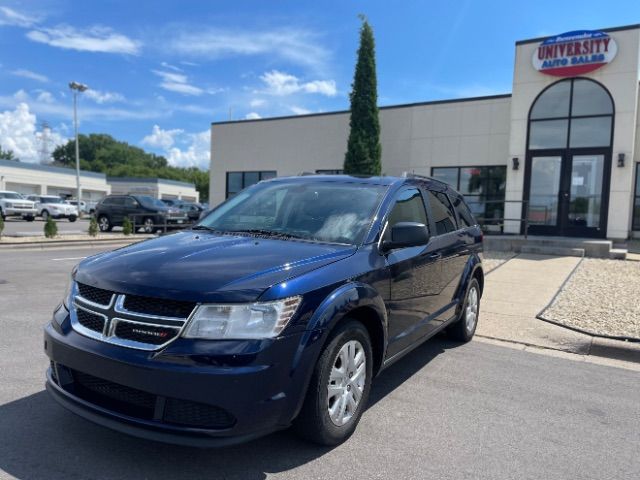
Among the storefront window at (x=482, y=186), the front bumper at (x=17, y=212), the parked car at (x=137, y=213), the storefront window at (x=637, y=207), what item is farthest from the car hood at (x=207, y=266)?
the front bumper at (x=17, y=212)

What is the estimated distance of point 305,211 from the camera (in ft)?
13.4

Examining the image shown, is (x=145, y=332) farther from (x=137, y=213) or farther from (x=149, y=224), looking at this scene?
(x=137, y=213)

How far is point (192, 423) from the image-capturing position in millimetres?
2570

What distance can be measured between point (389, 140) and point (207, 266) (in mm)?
19490

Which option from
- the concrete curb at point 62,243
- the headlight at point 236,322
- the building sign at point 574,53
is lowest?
the concrete curb at point 62,243

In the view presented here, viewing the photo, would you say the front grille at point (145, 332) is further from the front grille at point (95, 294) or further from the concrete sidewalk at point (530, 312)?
the concrete sidewalk at point (530, 312)

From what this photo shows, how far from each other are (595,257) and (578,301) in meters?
6.43

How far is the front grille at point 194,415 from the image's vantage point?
2.56 metres

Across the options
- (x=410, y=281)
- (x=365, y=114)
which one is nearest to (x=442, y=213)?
(x=410, y=281)

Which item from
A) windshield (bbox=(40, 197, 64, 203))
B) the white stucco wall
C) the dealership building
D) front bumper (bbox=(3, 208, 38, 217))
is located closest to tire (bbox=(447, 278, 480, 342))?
the dealership building

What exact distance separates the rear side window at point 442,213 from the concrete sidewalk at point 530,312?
6.08 ft

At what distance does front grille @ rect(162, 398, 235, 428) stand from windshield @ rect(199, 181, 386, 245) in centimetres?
149

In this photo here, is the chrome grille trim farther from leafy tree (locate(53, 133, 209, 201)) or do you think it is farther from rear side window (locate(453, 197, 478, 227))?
leafy tree (locate(53, 133, 209, 201))

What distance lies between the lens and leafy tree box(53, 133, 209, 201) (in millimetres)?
123500
